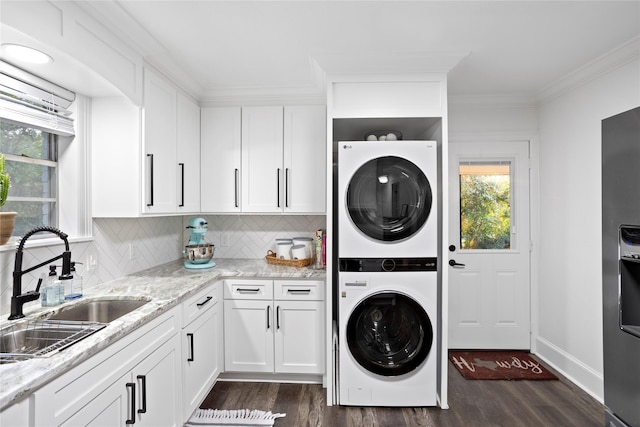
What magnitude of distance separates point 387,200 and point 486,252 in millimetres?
1481

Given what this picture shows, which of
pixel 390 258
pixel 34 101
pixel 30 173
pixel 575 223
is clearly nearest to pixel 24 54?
pixel 34 101

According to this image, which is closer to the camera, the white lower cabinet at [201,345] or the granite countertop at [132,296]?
the granite countertop at [132,296]

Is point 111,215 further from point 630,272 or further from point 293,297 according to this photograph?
point 630,272

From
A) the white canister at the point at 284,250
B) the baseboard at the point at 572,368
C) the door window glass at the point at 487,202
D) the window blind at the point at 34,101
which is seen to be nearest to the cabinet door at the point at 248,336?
the white canister at the point at 284,250

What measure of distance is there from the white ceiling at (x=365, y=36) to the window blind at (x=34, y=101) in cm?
39

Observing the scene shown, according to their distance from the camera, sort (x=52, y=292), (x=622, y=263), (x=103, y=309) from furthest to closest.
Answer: (x=103, y=309) < (x=52, y=292) < (x=622, y=263)

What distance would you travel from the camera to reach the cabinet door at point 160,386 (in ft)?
5.01

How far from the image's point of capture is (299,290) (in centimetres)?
254

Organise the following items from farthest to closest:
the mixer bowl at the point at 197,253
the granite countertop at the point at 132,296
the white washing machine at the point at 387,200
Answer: the mixer bowl at the point at 197,253 → the white washing machine at the point at 387,200 → the granite countertop at the point at 132,296

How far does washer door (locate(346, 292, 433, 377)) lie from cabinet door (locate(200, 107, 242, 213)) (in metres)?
1.43

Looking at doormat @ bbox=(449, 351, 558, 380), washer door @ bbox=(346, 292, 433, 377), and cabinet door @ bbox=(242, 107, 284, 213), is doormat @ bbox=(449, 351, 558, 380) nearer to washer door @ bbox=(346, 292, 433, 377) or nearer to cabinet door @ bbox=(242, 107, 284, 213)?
washer door @ bbox=(346, 292, 433, 377)

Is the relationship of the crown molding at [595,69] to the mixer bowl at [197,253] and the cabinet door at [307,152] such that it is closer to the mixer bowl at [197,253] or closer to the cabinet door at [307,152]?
the cabinet door at [307,152]

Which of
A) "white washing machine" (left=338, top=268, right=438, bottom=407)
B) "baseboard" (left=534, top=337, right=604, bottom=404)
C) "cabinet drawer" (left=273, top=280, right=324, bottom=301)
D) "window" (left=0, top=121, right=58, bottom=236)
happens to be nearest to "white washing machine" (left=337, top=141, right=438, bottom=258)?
"white washing machine" (left=338, top=268, right=438, bottom=407)

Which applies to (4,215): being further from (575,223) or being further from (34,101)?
(575,223)
